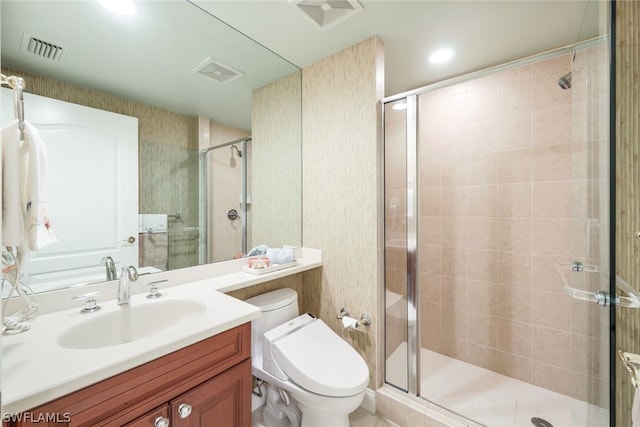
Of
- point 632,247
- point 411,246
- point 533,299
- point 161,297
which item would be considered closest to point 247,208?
point 161,297

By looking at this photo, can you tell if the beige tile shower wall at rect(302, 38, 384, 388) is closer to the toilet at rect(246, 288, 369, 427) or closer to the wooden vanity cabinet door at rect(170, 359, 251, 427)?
the toilet at rect(246, 288, 369, 427)

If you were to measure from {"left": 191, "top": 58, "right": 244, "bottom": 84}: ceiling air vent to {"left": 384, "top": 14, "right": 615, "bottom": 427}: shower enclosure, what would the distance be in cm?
97

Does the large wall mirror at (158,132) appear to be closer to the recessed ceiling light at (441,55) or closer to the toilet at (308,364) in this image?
the toilet at (308,364)

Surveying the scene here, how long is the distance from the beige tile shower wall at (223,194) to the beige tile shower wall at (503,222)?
148 cm

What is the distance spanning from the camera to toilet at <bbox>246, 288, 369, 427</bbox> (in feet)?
4.09

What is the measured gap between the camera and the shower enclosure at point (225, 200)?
1.60 m

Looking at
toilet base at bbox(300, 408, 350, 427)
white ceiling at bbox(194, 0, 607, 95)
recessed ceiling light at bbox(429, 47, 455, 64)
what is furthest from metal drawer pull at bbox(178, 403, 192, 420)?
recessed ceiling light at bbox(429, 47, 455, 64)

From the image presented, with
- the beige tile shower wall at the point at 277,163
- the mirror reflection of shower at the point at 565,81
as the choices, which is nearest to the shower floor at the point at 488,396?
the beige tile shower wall at the point at 277,163

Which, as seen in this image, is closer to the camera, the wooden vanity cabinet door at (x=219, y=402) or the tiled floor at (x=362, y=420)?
the wooden vanity cabinet door at (x=219, y=402)

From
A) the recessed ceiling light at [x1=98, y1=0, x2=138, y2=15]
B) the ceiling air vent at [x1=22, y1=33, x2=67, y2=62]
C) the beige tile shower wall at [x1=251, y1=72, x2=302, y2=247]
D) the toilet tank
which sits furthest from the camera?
the beige tile shower wall at [x1=251, y1=72, x2=302, y2=247]

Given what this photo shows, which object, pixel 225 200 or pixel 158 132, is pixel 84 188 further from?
pixel 225 200

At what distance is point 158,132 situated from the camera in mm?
1418

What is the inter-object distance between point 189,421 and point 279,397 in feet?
2.43

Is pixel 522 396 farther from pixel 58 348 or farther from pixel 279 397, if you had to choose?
pixel 58 348
